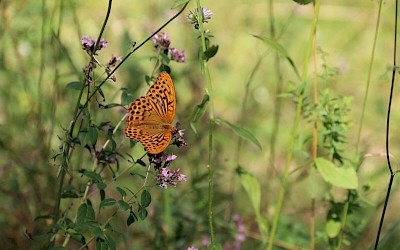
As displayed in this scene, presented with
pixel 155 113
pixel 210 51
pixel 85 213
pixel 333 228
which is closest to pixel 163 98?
pixel 155 113

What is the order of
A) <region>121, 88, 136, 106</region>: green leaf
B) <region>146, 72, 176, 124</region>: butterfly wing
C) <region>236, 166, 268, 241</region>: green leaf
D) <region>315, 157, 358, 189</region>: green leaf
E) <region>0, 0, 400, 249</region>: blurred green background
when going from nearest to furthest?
<region>146, 72, 176, 124</region>: butterfly wing, <region>121, 88, 136, 106</region>: green leaf, <region>315, 157, 358, 189</region>: green leaf, <region>236, 166, 268, 241</region>: green leaf, <region>0, 0, 400, 249</region>: blurred green background

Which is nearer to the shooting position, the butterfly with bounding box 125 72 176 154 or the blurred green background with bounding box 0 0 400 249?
the butterfly with bounding box 125 72 176 154

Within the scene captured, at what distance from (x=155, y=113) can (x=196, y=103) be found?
1.06 metres

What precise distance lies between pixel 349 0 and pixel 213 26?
889 mm

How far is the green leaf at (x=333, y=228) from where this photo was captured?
1.75 meters

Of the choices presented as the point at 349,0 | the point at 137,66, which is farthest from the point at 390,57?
the point at 137,66

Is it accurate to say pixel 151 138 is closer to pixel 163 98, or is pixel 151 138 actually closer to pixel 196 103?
pixel 163 98

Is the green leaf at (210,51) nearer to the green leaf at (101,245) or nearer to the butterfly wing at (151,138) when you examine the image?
the butterfly wing at (151,138)

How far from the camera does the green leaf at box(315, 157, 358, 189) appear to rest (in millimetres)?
1594

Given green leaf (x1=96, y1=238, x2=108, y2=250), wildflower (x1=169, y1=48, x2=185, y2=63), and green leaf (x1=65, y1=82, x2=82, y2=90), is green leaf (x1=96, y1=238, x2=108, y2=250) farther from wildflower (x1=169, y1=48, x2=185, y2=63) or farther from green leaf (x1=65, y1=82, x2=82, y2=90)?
wildflower (x1=169, y1=48, x2=185, y2=63)

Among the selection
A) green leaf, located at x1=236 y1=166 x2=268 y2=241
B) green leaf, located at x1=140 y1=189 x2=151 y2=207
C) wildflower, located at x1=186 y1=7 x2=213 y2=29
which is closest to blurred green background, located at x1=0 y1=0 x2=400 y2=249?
green leaf, located at x1=236 y1=166 x2=268 y2=241

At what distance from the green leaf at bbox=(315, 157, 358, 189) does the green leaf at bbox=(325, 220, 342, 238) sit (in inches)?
6.9

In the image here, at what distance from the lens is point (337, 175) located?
1616 millimetres

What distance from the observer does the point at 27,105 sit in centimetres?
255
